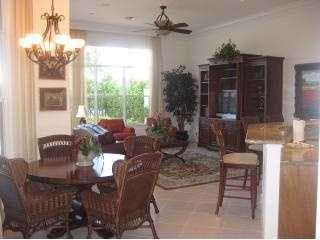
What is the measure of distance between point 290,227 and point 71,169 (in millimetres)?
2084

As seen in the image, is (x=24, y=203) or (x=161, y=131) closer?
(x=24, y=203)

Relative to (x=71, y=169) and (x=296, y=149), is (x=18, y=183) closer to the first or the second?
(x=71, y=169)

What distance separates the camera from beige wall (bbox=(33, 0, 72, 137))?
14.7 feet

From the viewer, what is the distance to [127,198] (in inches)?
122

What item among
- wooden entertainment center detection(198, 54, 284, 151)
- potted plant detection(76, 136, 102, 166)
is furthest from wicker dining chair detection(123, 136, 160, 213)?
wooden entertainment center detection(198, 54, 284, 151)

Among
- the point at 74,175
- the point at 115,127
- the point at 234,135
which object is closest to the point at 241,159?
the point at 74,175

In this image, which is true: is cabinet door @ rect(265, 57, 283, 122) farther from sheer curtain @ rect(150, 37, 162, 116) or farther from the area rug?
sheer curtain @ rect(150, 37, 162, 116)

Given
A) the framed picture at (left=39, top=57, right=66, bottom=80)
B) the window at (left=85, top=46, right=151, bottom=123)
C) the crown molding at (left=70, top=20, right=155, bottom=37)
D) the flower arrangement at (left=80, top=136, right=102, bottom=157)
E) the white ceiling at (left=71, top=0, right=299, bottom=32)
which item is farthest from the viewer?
the window at (left=85, top=46, right=151, bottom=123)

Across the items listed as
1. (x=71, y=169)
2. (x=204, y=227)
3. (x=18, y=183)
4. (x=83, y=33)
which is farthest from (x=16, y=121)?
(x=83, y=33)

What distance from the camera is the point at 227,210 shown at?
452 centimetres

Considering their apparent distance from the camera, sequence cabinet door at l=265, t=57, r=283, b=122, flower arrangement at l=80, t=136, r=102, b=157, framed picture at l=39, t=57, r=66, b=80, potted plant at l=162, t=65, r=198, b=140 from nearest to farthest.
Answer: flower arrangement at l=80, t=136, r=102, b=157 < framed picture at l=39, t=57, r=66, b=80 < cabinet door at l=265, t=57, r=283, b=122 < potted plant at l=162, t=65, r=198, b=140

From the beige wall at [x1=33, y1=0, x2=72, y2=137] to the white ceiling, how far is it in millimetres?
2407

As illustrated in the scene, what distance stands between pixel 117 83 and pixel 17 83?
5.56 m

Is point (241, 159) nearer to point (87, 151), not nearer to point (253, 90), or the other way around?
point (87, 151)
